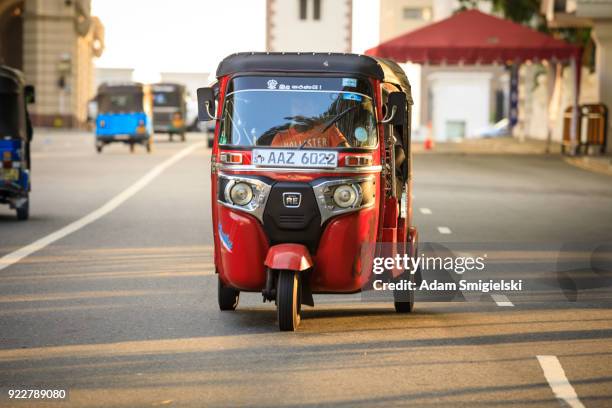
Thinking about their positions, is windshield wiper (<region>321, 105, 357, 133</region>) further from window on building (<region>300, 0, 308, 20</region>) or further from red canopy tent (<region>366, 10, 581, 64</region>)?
window on building (<region>300, 0, 308, 20</region>)

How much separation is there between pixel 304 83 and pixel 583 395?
357cm

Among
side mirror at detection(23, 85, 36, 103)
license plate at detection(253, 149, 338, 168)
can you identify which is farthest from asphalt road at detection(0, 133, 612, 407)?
side mirror at detection(23, 85, 36, 103)

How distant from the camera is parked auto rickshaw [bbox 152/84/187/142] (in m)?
65.6

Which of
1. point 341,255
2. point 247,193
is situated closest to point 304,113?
point 247,193

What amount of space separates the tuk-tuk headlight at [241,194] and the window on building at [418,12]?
431ft

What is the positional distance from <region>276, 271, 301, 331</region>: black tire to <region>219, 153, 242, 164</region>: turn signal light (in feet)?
3.02

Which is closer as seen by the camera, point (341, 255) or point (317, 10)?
point (341, 255)

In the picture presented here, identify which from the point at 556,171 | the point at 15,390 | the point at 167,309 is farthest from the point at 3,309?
the point at 556,171

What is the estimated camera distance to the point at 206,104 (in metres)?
11.1

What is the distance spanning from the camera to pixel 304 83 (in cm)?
1059

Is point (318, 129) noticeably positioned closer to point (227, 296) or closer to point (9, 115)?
point (227, 296)

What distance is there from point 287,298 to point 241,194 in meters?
0.88

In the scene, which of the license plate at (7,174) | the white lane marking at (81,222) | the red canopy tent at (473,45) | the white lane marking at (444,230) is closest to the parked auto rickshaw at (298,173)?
the white lane marking at (81,222)

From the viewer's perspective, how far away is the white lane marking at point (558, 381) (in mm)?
7887
